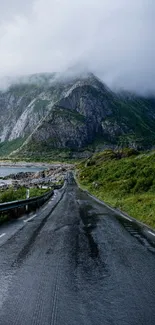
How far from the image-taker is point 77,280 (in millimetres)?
8289

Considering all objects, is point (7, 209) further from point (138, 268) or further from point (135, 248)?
point (138, 268)

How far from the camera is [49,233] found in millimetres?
15711

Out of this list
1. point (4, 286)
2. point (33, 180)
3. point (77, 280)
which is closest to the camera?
point (4, 286)

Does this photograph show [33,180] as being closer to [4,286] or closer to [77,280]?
[77,280]

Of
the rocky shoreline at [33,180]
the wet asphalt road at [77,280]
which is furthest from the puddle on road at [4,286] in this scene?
the rocky shoreline at [33,180]

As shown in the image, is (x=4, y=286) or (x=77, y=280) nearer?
(x=4, y=286)

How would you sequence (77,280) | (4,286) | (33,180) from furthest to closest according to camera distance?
(33,180) < (77,280) < (4,286)

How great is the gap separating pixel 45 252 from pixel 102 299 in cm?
486

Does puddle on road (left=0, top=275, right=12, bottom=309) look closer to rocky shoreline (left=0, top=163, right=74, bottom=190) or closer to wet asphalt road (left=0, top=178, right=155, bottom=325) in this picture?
wet asphalt road (left=0, top=178, right=155, bottom=325)

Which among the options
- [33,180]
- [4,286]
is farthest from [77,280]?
[33,180]

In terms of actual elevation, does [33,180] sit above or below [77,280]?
above

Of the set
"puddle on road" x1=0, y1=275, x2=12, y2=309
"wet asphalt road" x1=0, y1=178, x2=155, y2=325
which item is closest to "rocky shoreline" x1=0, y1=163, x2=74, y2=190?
"wet asphalt road" x1=0, y1=178, x2=155, y2=325

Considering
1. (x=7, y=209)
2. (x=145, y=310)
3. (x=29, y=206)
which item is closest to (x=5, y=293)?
(x=145, y=310)

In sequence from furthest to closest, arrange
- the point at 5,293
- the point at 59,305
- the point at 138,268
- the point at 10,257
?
1. the point at 10,257
2. the point at 138,268
3. the point at 5,293
4. the point at 59,305
